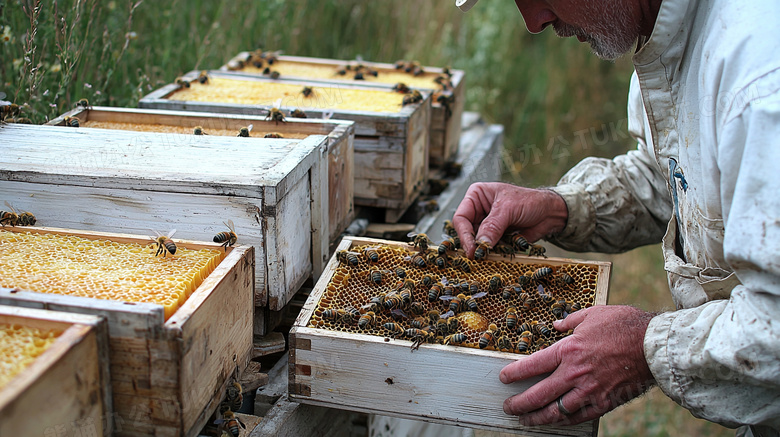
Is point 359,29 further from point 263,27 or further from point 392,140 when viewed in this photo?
point 392,140

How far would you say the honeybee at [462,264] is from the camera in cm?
260

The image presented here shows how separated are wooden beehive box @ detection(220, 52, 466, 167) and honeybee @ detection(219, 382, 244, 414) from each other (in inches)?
90.8

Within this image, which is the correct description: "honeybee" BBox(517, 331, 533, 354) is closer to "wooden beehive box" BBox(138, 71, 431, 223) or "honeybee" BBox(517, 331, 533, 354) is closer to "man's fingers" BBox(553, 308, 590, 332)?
"man's fingers" BBox(553, 308, 590, 332)

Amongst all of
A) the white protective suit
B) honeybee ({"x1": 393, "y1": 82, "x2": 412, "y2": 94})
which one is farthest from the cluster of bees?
honeybee ({"x1": 393, "y1": 82, "x2": 412, "y2": 94})

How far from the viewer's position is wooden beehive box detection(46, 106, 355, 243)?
9.55ft

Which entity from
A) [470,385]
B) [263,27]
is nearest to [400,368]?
[470,385]

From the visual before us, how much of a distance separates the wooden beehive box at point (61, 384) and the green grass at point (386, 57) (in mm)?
2094

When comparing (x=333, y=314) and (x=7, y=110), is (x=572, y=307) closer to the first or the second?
(x=333, y=314)

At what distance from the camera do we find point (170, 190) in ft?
7.07

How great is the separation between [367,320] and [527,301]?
598 mm

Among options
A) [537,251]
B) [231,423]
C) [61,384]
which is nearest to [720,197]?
[537,251]

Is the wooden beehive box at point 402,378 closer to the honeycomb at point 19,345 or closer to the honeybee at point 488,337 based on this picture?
the honeybee at point 488,337

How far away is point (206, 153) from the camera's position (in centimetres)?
239

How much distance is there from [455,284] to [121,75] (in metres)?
3.38
